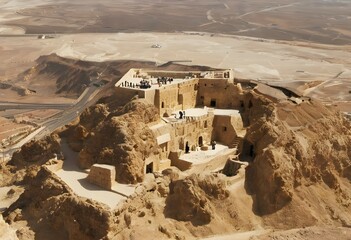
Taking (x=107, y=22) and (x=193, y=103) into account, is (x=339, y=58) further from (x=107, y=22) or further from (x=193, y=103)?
(x=107, y=22)

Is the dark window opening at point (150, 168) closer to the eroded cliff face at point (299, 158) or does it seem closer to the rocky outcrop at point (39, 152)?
the eroded cliff face at point (299, 158)

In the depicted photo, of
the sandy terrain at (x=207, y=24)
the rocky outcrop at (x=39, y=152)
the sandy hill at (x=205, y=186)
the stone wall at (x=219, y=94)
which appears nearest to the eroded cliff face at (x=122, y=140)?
the sandy hill at (x=205, y=186)

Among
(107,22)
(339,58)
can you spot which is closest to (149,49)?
(339,58)

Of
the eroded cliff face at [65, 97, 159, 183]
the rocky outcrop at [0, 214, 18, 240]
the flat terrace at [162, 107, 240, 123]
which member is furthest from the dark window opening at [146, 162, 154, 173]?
the rocky outcrop at [0, 214, 18, 240]

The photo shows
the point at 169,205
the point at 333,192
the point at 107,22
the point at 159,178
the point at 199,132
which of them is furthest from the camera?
the point at 107,22

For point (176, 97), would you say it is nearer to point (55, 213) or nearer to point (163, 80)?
point (163, 80)
